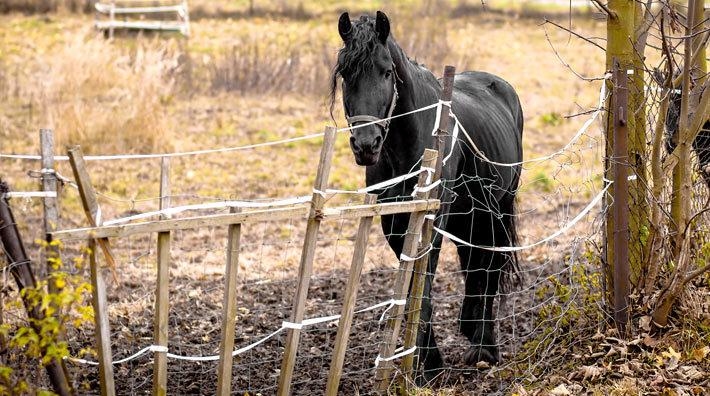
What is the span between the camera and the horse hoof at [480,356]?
685 cm

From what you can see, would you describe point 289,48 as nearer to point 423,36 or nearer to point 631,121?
point 423,36

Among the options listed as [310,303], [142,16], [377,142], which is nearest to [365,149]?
[377,142]

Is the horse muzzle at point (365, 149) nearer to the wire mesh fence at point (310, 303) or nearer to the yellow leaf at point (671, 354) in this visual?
the wire mesh fence at point (310, 303)

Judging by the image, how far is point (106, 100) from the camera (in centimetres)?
1452

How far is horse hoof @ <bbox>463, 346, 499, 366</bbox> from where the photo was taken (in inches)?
270

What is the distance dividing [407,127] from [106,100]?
9.54 m

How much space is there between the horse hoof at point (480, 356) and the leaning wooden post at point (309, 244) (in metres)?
2.41

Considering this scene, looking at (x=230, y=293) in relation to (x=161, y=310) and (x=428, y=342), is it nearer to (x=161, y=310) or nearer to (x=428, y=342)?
(x=161, y=310)

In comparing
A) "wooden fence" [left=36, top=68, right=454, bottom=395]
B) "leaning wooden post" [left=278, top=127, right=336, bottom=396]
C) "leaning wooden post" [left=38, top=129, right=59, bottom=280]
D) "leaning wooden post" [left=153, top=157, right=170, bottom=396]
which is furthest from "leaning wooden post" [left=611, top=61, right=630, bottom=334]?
"leaning wooden post" [left=38, top=129, right=59, bottom=280]

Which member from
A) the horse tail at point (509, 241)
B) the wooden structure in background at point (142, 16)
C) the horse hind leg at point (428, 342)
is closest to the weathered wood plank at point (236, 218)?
the horse hind leg at point (428, 342)

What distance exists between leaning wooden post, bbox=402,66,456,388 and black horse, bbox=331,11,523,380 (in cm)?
34

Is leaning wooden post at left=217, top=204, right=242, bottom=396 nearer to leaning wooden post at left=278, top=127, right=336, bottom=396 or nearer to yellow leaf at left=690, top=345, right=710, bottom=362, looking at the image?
leaning wooden post at left=278, top=127, right=336, bottom=396

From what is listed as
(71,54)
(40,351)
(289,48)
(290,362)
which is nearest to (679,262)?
(290,362)

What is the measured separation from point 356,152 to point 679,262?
2143 mm
